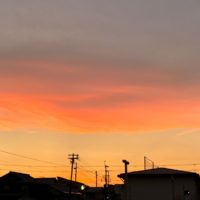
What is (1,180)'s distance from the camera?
97062 millimetres

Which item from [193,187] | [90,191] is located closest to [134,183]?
[193,187]

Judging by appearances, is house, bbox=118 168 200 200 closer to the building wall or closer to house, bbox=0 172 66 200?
the building wall

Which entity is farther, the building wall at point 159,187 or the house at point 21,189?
the house at point 21,189

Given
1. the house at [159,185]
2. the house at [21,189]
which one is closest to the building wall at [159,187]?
the house at [159,185]

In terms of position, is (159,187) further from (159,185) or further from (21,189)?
(21,189)

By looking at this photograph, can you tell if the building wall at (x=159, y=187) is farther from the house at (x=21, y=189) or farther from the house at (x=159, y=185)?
the house at (x=21, y=189)

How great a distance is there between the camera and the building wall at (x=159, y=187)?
66.6 m

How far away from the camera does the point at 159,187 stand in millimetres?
67250

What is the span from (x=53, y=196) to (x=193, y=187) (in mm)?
40333

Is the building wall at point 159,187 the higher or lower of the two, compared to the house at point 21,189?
lower

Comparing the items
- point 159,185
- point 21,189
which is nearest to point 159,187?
point 159,185

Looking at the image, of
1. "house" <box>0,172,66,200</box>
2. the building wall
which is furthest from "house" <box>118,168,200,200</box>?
"house" <box>0,172,66,200</box>

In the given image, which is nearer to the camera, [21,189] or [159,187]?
[159,187]

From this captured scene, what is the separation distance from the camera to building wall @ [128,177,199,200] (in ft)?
219
